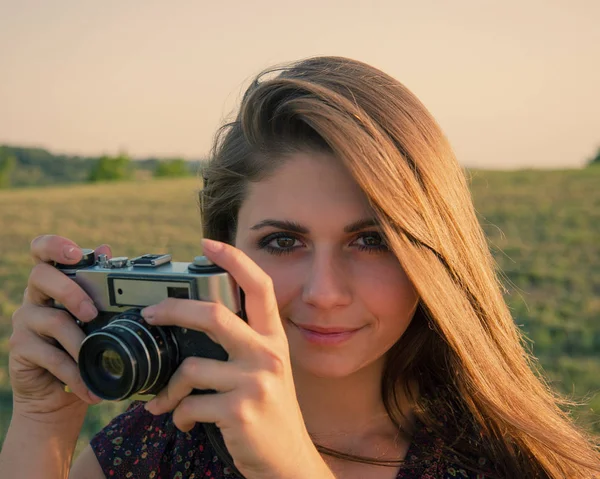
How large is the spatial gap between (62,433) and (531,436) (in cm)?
141

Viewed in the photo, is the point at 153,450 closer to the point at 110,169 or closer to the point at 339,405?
the point at 339,405

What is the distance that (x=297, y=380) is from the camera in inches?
92.7

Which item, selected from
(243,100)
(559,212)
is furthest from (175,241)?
(243,100)

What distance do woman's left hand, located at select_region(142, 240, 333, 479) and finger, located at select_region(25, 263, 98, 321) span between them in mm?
398

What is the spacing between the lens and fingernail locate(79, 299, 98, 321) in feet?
6.51

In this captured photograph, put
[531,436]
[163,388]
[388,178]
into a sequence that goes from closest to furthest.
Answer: [163,388]
[388,178]
[531,436]

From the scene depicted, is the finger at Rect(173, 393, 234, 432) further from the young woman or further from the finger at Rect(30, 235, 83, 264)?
the finger at Rect(30, 235, 83, 264)

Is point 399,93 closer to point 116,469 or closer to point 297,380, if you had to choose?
point 297,380

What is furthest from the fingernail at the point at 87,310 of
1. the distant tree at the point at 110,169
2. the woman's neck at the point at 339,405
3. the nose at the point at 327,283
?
the distant tree at the point at 110,169

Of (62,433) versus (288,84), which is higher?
(288,84)

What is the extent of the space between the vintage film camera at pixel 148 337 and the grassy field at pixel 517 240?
1.16m

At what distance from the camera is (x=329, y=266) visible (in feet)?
6.65

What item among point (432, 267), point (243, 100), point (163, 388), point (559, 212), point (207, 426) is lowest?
point (559, 212)

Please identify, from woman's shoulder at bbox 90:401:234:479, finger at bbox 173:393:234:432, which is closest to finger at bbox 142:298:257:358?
finger at bbox 173:393:234:432
